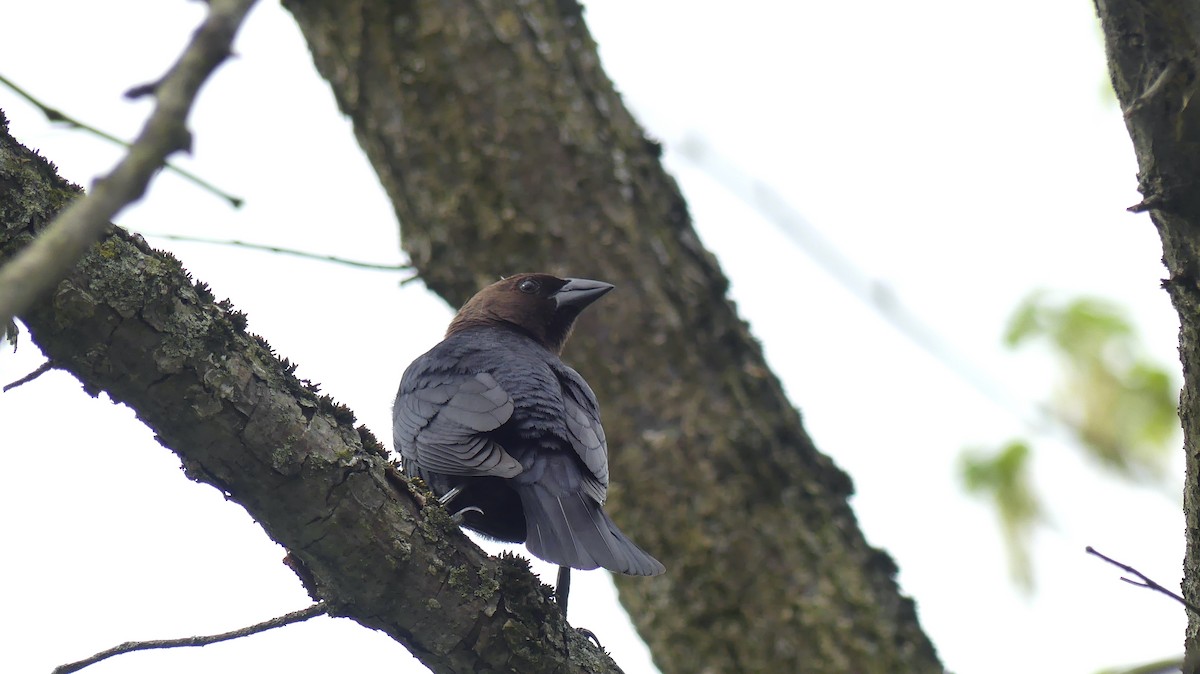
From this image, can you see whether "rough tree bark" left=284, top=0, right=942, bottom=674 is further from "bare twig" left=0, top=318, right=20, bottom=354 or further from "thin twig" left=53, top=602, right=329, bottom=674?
"bare twig" left=0, top=318, right=20, bottom=354

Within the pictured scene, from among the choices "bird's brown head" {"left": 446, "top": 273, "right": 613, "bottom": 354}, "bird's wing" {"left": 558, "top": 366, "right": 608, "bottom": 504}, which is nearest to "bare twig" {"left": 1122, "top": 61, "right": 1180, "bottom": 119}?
"bird's wing" {"left": 558, "top": 366, "right": 608, "bottom": 504}

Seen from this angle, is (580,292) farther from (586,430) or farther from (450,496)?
(450,496)

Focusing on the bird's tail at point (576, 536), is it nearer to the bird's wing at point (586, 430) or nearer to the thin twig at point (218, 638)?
the bird's wing at point (586, 430)

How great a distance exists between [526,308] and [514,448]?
1.47m

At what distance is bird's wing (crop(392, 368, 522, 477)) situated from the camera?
146 inches

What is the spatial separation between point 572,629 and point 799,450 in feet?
6.44

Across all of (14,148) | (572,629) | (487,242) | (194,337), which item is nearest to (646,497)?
(487,242)

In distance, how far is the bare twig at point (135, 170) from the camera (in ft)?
3.86

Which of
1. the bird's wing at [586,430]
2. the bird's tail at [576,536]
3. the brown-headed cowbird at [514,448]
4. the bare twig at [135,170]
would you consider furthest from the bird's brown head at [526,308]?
the bare twig at [135,170]

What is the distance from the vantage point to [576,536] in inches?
139

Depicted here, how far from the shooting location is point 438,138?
5.06 metres

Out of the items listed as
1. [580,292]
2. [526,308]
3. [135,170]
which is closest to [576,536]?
[580,292]

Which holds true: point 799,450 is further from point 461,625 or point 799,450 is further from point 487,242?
point 461,625

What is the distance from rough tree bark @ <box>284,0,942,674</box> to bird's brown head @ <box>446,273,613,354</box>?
79mm
